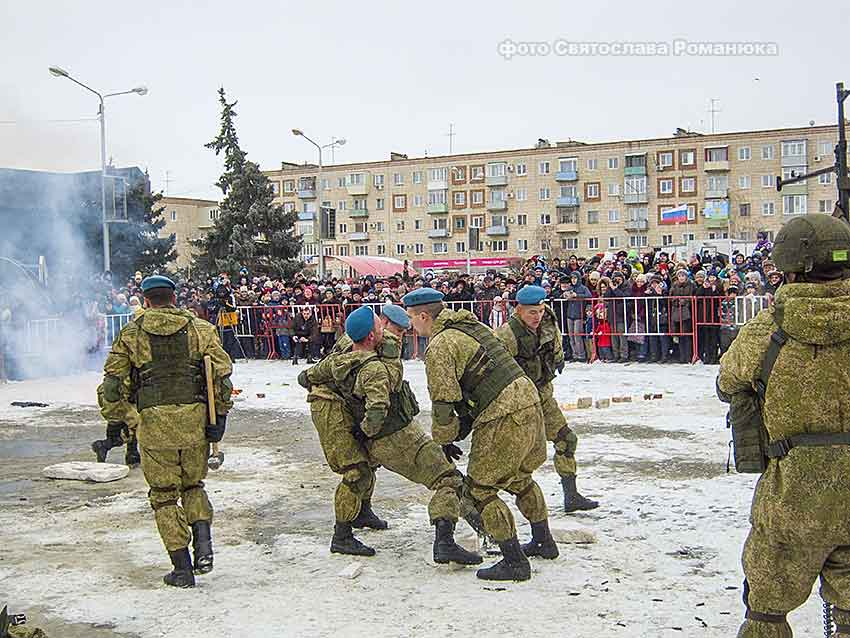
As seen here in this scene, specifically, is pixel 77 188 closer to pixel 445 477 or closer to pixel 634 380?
pixel 634 380

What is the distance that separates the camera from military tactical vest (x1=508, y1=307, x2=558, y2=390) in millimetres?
7082

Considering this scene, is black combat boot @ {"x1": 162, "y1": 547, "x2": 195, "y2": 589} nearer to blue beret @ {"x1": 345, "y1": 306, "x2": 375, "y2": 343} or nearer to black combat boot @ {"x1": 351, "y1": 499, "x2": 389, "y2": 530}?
black combat boot @ {"x1": 351, "y1": 499, "x2": 389, "y2": 530}

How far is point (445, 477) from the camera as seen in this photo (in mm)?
6219

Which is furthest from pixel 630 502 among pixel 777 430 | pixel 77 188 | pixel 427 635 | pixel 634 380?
pixel 77 188

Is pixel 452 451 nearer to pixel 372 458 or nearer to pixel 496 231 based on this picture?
pixel 372 458

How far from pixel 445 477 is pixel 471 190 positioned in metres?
74.4

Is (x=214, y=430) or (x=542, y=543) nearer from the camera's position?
(x=214, y=430)

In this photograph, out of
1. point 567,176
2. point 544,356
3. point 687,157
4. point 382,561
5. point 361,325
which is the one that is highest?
point 687,157

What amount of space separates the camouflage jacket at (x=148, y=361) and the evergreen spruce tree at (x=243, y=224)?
32.4 m

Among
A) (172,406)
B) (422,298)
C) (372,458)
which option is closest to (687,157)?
(372,458)

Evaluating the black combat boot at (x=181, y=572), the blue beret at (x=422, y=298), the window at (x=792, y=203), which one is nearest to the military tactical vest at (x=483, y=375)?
the blue beret at (x=422, y=298)

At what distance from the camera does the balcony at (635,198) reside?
7312 cm

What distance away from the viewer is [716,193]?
70.8m

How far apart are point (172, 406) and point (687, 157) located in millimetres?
70886
